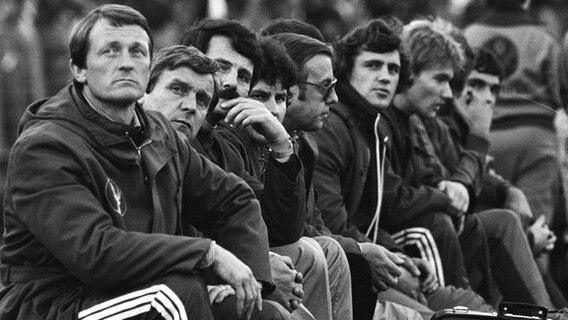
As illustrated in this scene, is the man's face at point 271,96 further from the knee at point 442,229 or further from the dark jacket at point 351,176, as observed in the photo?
the knee at point 442,229

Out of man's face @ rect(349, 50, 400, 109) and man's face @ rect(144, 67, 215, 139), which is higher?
man's face @ rect(144, 67, 215, 139)

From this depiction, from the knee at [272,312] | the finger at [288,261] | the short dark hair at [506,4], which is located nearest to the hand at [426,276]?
the finger at [288,261]

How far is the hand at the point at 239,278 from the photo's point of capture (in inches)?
207

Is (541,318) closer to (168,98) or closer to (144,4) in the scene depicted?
(168,98)

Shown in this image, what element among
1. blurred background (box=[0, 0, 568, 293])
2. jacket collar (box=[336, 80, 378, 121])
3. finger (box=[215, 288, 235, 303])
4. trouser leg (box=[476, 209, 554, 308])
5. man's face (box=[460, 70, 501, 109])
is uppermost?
finger (box=[215, 288, 235, 303])

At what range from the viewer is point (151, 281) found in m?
5.10

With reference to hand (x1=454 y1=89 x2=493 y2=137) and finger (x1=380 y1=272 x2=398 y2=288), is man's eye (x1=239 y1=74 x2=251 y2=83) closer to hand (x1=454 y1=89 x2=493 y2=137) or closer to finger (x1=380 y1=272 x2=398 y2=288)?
finger (x1=380 y1=272 x2=398 y2=288)

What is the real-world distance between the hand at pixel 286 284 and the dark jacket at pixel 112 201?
11.3 inches

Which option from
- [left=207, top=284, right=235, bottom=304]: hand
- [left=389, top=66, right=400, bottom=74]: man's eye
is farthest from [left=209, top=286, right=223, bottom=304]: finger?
[left=389, top=66, right=400, bottom=74]: man's eye

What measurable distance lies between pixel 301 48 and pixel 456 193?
1.82 m

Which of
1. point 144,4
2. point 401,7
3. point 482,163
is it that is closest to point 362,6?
point 401,7

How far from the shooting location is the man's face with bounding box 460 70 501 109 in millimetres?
9805

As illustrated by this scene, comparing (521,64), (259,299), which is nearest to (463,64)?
(521,64)

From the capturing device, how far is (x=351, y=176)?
7.81m
